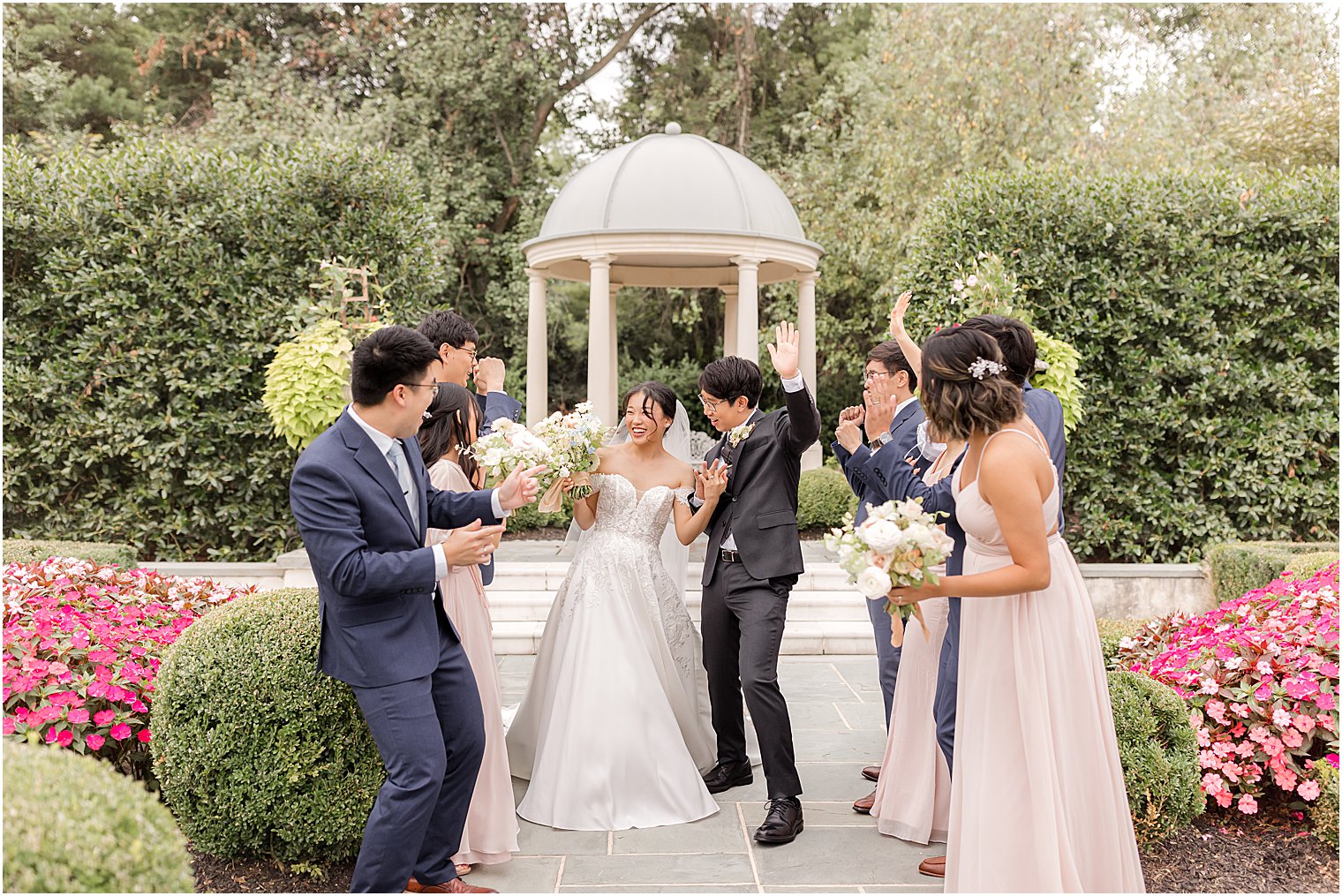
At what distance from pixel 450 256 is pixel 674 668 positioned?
16208 millimetres

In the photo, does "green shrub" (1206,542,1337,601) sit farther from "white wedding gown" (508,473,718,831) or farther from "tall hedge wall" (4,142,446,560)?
"tall hedge wall" (4,142,446,560)

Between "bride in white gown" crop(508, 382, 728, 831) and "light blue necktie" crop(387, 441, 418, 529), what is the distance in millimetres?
1583

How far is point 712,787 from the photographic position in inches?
210

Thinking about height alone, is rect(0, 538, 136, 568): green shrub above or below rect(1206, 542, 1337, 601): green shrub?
above

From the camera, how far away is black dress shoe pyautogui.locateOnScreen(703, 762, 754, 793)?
536 cm

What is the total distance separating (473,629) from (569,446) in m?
0.94

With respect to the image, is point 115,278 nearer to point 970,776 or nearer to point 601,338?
point 601,338

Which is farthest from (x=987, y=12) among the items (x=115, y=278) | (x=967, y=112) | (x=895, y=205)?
(x=115, y=278)

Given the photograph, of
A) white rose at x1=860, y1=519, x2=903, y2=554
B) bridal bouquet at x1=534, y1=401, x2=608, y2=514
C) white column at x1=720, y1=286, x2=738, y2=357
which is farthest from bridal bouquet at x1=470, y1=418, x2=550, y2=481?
white column at x1=720, y1=286, x2=738, y2=357

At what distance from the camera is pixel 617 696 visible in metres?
4.95

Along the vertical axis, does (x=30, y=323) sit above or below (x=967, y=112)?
below

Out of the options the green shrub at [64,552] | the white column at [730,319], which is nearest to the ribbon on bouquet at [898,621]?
the green shrub at [64,552]

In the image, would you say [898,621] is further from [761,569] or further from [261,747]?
[261,747]

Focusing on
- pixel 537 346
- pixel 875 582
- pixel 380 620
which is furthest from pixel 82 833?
pixel 537 346
